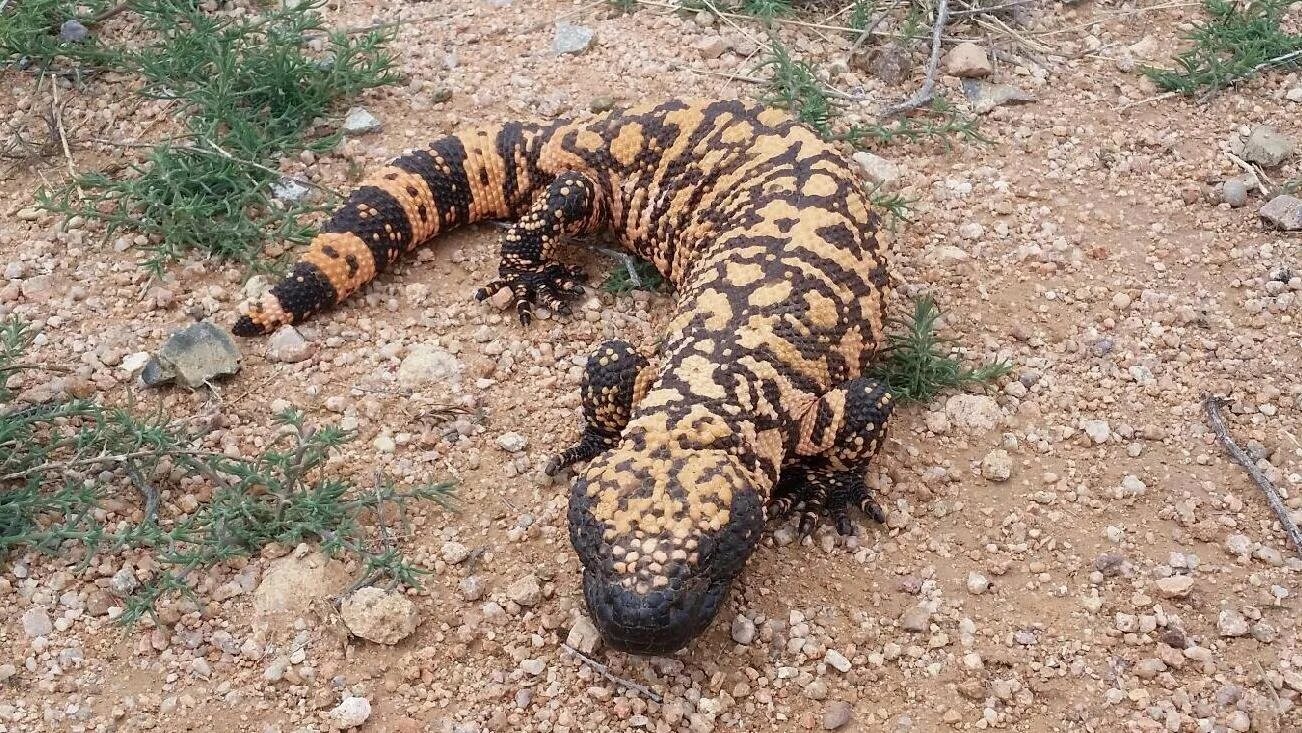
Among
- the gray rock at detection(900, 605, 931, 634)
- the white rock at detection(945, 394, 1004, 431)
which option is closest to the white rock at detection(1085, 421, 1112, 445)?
the white rock at detection(945, 394, 1004, 431)

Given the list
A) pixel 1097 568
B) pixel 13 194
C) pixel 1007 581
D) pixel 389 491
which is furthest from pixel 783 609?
pixel 13 194

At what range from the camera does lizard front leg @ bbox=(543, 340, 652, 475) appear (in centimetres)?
304

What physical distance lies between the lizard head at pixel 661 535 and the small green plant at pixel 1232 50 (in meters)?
2.85

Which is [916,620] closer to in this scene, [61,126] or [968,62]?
[968,62]

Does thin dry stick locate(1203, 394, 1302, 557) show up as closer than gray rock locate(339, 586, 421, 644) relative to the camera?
No

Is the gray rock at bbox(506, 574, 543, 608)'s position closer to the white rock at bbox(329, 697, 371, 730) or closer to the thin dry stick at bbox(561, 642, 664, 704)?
the thin dry stick at bbox(561, 642, 664, 704)

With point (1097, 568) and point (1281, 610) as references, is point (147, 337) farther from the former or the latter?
point (1281, 610)

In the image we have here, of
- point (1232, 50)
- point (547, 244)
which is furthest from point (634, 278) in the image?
point (1232, 50)

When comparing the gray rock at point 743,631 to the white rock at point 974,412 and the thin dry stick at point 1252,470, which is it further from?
the thin dry stick at point 1252,470

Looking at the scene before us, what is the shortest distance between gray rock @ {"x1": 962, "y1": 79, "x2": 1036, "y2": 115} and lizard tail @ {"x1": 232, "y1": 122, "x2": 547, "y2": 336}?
5.85 feet

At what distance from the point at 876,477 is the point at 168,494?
1962 mm

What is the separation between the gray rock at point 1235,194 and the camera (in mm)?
3712

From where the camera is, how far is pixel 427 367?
10.9 ft

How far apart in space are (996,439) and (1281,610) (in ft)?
2.75
